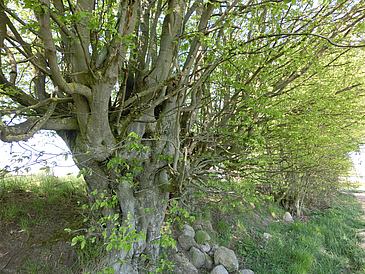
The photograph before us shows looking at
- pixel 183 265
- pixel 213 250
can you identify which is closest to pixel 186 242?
pixel 183 265

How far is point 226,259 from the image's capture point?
448 cm

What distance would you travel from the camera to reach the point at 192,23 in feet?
15.9

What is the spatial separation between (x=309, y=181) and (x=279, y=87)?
20.5ft

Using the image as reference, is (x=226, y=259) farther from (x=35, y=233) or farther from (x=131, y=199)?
(x=35, y=233)

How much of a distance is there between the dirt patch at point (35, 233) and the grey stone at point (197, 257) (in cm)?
251

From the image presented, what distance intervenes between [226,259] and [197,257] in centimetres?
69

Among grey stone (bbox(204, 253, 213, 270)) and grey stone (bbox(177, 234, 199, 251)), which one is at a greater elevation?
grey stone (bbox(177, 234, 199, 251))

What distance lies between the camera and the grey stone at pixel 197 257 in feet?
14.4

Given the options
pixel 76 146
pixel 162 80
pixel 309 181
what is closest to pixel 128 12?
pixel 162 80

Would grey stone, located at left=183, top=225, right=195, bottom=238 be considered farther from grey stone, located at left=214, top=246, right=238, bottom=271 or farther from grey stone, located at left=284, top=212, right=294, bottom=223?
grey stone, located at left=284, top=212, right=294, bottom=223

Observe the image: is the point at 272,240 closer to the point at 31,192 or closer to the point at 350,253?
the point at 350,253

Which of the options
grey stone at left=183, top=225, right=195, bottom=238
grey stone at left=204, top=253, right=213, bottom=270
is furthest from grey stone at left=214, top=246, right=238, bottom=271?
grey stone at left=183, top=225, right=195, bottom=238

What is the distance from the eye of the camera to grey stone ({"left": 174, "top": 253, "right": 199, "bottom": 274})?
4012 mm

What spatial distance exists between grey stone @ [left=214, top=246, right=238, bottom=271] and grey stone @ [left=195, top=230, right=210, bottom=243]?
0.46 metres
